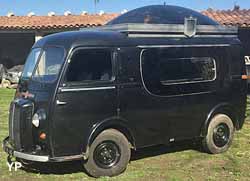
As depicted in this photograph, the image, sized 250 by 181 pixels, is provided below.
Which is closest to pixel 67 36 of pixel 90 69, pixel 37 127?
pixel 90 69

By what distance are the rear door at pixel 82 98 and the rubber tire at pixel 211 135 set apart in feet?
7.03

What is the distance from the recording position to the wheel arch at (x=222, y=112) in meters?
7.75

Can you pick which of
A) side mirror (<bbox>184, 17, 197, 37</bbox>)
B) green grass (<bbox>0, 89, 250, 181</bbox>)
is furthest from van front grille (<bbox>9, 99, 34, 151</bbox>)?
side mirror (<bbox>184, 17, 197, 37</bbox>)

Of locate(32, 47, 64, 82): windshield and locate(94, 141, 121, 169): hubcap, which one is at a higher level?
locate(32, 47, 64, 82): windshield

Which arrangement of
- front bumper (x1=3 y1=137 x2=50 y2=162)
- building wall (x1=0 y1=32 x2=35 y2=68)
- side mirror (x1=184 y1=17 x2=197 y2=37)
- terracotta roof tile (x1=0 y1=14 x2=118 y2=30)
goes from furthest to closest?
1. building wall (x1=0 y1=32 x2=35 y2=68)
2. terracotta roof tile (x1=0 y1=14 x2=118 y2=30)
3. side mirror (x1=184 y1=17 x2=197 y2=37)
4. front bumper (x1=3 y1=137 x2=50 y2=162)

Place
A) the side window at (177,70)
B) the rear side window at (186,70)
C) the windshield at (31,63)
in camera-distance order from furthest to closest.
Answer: the rear side window at (186,70) → the side window at (177,70) → the windshield at (31,63)

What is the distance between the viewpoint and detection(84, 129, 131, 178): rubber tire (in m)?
6.48

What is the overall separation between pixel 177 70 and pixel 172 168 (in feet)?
5.35

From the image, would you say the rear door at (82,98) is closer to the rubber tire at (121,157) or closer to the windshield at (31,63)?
the rubber tire at (121,157)

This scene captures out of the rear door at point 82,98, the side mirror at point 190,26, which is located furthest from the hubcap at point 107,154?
the side mirror at point 190,26

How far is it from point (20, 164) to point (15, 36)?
1766 centimetres

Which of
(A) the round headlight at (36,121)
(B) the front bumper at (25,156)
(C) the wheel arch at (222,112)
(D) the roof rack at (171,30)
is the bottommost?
(B) the front bumper at (25,156)

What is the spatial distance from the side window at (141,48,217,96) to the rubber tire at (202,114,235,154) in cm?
64

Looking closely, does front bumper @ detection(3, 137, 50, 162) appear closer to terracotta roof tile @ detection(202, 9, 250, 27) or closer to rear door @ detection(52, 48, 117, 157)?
rear door @ detection(52, 48, 117, 157)
